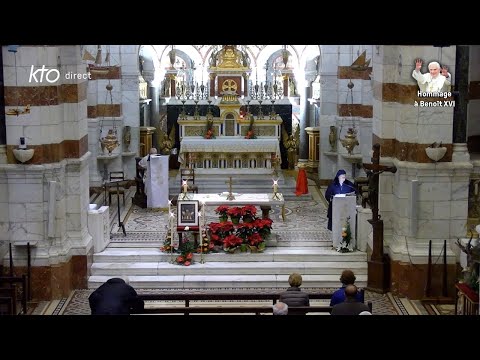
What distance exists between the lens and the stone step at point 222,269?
63.2 ft

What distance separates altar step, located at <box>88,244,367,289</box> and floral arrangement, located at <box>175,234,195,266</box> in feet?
0.36

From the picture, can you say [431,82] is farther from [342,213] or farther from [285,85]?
[285,85]

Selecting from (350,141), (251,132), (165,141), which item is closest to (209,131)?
(251,132)

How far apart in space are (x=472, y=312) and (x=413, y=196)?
3.13 metres

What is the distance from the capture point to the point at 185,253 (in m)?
19.5

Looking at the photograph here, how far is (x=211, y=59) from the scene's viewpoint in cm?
3070

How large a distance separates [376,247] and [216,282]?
111 inches

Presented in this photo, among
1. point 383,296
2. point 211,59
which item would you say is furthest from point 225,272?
point 211,59

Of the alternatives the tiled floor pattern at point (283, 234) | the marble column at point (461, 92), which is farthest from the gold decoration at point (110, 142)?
the marble column at point (461, 92)

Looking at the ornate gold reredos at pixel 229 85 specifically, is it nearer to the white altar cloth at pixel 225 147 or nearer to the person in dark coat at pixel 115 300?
the white altar cloth at pixel 225 147

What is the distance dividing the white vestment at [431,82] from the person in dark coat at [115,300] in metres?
6.24

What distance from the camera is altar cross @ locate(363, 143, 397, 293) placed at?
1833 cm
